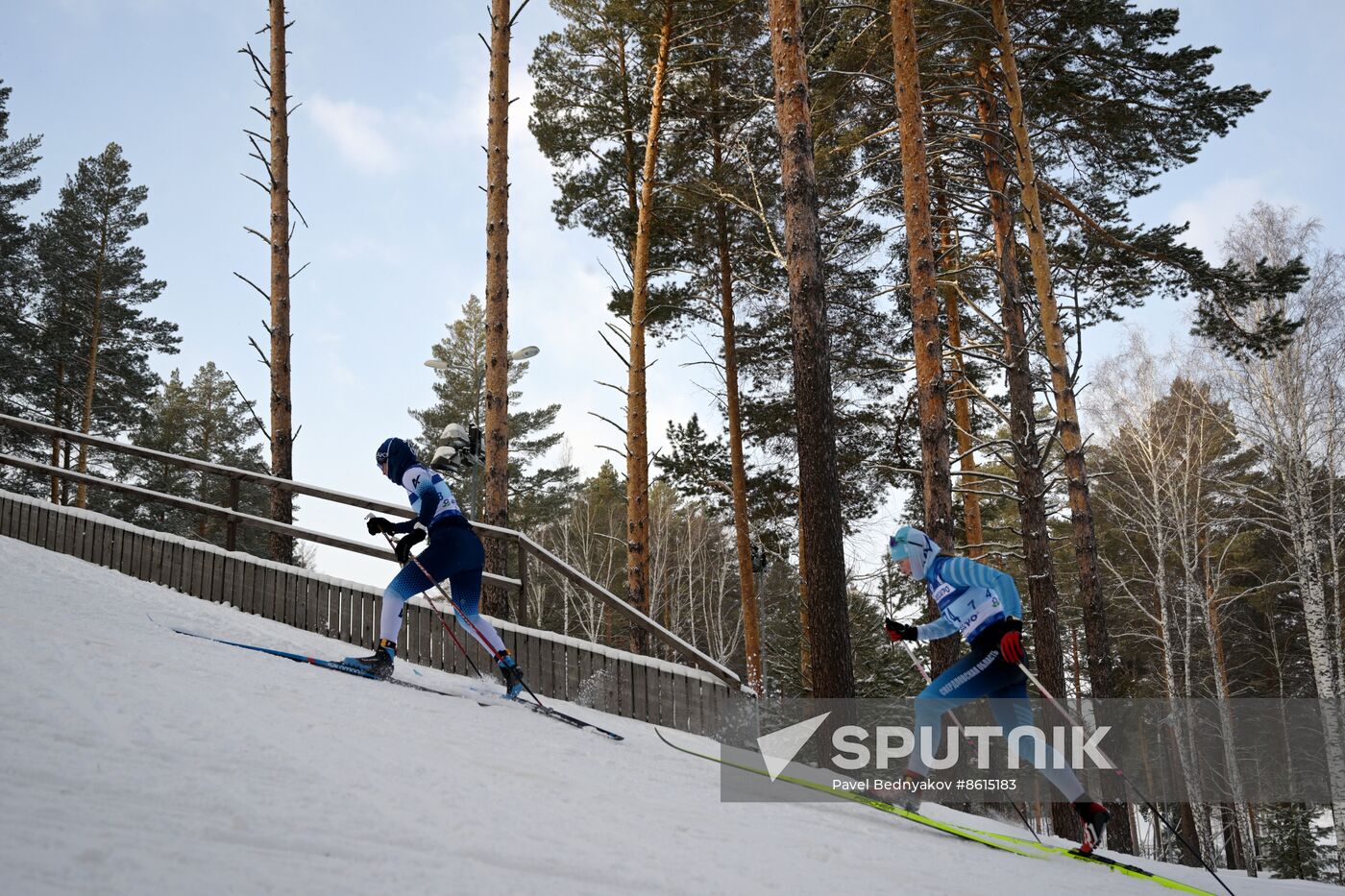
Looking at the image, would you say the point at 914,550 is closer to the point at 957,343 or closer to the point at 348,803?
the point at 348,803

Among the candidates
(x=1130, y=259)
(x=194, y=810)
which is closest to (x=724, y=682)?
(x=194, y=810)

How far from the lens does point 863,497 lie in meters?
19.1

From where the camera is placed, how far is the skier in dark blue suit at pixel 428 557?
6195 mm

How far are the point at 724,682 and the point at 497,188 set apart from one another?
20.7 feet

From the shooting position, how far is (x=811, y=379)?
7195 millimetres

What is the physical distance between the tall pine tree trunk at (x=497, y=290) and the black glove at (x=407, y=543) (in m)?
2.65

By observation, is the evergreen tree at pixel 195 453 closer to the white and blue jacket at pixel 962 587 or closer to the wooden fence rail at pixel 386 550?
the wooden fence rail at pixel 386 550

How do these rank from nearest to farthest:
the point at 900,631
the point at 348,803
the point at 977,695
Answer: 1. the point at 348,803
2. the point at 977,695
3. the point at 900,631

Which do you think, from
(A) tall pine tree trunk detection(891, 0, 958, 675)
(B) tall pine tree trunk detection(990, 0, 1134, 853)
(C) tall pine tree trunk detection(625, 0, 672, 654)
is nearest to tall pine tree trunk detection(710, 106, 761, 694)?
(C) tall pine tree trunk detection(625, 0, 672, 654)

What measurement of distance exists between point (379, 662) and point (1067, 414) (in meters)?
9.19

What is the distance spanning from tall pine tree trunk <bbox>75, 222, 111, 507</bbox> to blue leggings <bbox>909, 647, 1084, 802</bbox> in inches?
1054

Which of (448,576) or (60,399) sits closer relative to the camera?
(448,576)

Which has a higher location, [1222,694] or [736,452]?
[736,452]


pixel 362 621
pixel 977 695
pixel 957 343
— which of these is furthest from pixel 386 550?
pixel 957 343
